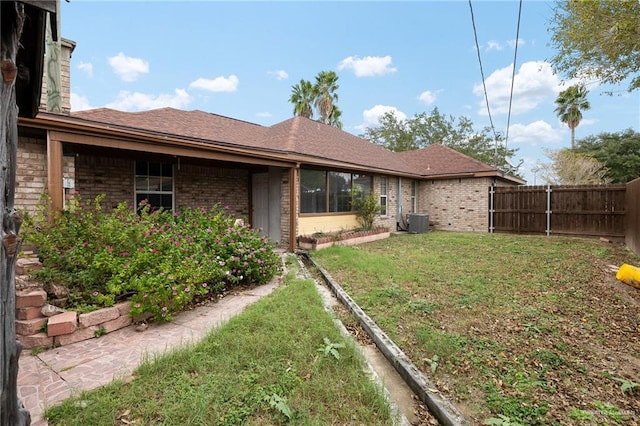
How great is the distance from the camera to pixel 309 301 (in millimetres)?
4371

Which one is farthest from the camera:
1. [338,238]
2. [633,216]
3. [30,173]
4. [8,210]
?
[338,238]

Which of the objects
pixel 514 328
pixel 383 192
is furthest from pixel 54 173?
pixel 383 192

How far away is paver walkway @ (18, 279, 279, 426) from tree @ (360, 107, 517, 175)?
29.2 meters

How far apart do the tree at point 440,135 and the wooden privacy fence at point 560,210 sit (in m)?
16.6

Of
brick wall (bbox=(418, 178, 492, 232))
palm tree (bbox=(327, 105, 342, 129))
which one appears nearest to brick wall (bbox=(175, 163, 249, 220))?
brick wall (bbox=(418, 178, 492, 232))

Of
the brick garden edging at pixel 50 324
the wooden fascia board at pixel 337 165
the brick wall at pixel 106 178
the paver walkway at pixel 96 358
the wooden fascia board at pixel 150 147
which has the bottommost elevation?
the paver walkway at pixel 96 358

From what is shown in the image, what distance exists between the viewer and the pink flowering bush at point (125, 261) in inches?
144

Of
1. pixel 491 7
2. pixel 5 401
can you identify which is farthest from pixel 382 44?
pixel 5 401

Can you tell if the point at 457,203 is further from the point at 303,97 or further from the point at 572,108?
the point at 572,108

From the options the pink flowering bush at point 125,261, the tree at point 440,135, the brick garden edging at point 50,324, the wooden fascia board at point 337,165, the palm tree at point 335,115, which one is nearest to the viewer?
the brick garden edging at point 50,324

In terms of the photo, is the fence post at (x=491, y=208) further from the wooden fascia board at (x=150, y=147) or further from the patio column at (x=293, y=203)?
the wooden fascia board at (x=150, y=147)

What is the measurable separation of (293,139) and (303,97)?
47.6 feet

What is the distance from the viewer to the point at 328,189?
34.4 ft

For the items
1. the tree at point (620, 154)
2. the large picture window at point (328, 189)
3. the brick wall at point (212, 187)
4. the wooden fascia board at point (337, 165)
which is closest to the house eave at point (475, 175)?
the wooden fascia board at point (337, 165)
